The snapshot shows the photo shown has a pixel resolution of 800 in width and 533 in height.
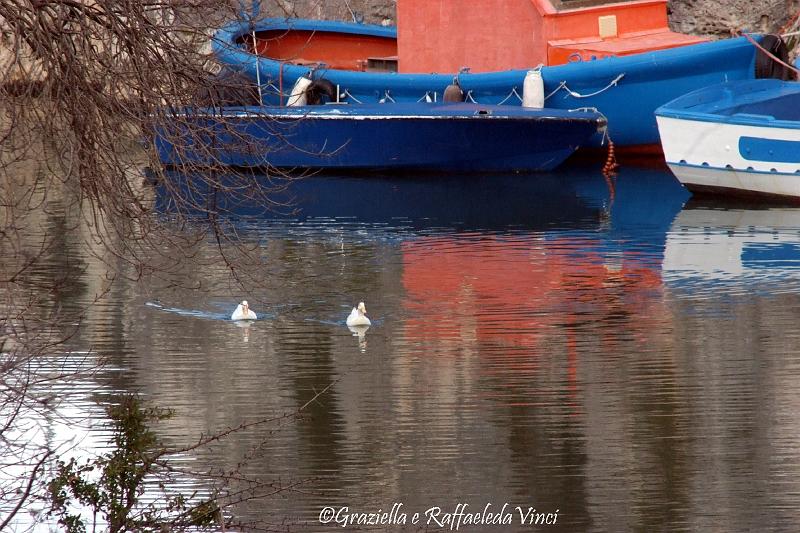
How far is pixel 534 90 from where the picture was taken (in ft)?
65.5

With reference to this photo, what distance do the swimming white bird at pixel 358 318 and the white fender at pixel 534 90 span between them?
1048cm

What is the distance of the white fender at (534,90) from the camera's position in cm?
1997

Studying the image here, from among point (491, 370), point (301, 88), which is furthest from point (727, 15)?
point (491, 370)

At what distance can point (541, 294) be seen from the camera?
1123cm

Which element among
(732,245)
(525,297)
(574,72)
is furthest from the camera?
(574,72)

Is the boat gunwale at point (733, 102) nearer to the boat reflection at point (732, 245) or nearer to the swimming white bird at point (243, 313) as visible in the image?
the boat reflection at point (732, 245)

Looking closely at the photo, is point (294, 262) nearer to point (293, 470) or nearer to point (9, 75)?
point (293, 470)

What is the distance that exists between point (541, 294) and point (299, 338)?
2.43 m

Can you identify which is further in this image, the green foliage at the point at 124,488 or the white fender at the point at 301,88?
the white fender at the point at 301,88

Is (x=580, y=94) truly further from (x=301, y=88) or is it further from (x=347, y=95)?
(x=301, y=88)

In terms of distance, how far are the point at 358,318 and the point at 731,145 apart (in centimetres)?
802

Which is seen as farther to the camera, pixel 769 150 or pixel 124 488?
pixel 769 150

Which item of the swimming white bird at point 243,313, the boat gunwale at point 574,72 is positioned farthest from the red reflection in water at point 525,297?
the boat gunwale at point 574,72

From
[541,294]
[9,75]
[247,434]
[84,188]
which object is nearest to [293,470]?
[247,434]
